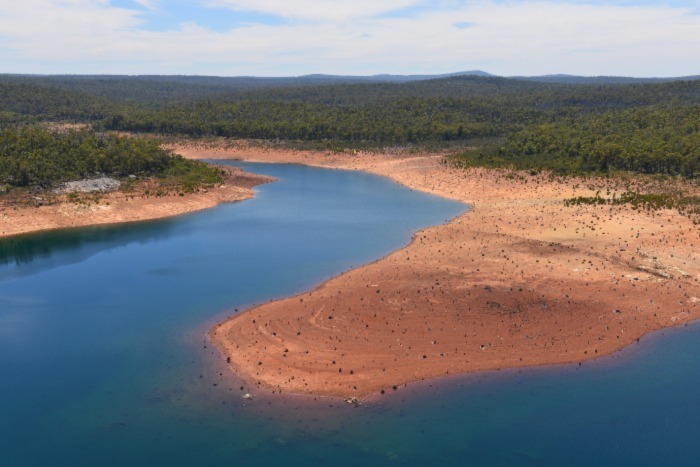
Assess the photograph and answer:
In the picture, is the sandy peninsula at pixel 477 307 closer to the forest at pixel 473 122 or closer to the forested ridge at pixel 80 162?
the forest at pixel 473 122

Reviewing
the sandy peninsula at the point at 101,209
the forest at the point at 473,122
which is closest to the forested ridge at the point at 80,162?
the sandy peninsula at the point at 101,209

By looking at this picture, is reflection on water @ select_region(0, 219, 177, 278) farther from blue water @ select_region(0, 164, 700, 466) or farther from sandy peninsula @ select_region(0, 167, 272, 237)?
blue water @ select_region(0, 164, 700, 466)

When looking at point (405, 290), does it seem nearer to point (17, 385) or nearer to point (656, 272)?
point (656, 272)

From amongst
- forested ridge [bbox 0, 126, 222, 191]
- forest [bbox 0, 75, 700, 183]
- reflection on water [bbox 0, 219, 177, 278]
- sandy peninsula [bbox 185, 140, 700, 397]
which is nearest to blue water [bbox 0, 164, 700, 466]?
sandy peninsula [bbox 185, 140, 700, 397]

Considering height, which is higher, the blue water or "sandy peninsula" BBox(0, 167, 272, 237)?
"sandy peninsula" BBox(0, 167, 272, 237)

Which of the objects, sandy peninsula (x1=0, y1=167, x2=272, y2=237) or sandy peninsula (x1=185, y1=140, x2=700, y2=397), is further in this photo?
sandy peninsula (x1=0, y1=167, x2=272, y2=237)

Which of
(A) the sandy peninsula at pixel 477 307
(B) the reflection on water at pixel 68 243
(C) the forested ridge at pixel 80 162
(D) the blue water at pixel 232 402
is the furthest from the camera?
(C) the forested ridge at pixel 80 162

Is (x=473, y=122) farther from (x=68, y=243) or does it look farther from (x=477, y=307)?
(x=477, y=307)
